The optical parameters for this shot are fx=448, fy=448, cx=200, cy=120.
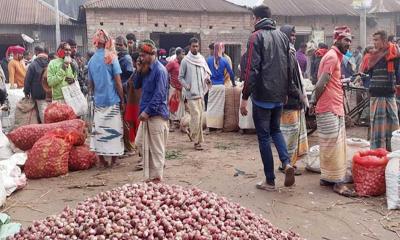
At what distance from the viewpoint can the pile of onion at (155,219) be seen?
2.68 metres

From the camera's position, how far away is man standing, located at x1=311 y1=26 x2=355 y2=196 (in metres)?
5.12

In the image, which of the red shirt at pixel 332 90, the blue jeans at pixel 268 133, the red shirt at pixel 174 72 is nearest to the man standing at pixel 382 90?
the red shirt at pixel 332 90

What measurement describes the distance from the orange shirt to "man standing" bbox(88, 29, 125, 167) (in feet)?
17.9

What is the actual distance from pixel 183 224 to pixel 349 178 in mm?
3448

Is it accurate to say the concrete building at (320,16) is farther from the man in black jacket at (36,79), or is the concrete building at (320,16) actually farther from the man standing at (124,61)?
the man standing at (124,61)

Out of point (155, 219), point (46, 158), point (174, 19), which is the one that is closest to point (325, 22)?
point (174, 19)

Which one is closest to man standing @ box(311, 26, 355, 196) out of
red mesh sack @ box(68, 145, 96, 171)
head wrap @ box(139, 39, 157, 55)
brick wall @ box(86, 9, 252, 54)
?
head wrap @ box(139, 39, 157, 55)

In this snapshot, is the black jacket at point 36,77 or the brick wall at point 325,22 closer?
the black jacket at point 36,77

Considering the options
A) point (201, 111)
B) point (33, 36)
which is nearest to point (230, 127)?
point (201, 111)

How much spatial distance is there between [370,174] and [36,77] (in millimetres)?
6202

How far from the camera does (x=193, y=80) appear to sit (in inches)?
323

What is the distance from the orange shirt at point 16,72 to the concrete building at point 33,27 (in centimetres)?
975

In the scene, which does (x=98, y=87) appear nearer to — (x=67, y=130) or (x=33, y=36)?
(x=67, y=130)

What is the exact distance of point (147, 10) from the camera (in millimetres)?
19734
